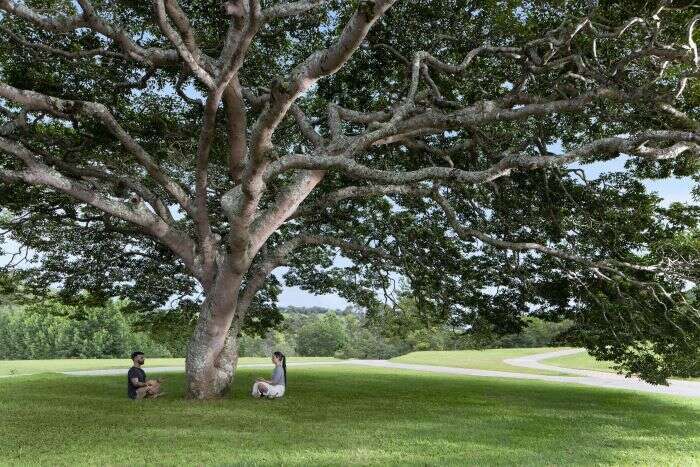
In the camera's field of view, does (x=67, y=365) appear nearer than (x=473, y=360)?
Yes

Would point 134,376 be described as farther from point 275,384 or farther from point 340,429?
point 340,429

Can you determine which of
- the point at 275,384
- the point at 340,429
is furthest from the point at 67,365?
the point at 340,429

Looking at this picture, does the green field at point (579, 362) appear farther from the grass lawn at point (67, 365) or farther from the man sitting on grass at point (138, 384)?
the man sitting on grass at point (138, 384)

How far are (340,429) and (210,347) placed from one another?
432 cm

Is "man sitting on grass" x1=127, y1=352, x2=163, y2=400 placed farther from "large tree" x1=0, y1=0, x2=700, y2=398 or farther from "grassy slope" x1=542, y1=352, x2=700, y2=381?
"grassy slope" x1=542, y1=352, x2=700, y2=381

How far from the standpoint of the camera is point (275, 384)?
12672mm

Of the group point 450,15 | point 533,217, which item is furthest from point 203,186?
point 533,217

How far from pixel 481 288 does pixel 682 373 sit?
5.07 m

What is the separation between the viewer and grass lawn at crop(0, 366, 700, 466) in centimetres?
662

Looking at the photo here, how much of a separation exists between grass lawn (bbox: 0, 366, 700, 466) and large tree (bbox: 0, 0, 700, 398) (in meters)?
1.86

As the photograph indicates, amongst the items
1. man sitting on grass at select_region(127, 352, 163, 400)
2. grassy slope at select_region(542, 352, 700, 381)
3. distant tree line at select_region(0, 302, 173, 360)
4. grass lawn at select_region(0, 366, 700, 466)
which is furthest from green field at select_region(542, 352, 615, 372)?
distant tree line at select_region(0, 302, 173, 360)

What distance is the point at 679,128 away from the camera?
10.6 m

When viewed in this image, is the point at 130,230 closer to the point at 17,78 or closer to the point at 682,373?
the point at 17,78

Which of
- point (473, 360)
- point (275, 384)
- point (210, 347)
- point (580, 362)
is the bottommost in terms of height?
point (580, 362)
